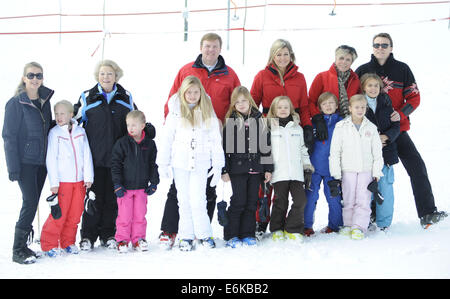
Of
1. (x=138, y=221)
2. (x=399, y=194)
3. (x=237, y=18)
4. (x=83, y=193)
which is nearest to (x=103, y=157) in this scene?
(x=83, y=193)

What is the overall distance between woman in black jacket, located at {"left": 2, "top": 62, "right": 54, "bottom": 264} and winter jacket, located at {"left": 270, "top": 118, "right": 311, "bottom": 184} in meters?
2.12

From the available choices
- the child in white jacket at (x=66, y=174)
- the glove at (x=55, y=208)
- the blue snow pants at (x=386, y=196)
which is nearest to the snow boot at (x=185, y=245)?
the child in white jacket at (x=66, y=174)

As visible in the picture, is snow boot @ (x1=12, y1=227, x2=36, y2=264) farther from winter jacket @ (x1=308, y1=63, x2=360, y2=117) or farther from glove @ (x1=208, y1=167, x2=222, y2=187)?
winter jacket @ (x1=308, y1=63, x2=360, y2=117)

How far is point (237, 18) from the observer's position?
497 inches

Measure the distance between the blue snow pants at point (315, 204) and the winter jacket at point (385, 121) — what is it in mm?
659

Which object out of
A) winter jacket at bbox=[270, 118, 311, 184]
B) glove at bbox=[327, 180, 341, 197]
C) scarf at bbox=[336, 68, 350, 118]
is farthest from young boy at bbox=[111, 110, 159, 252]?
scarf at bbox=[336, 68, 350, 118]

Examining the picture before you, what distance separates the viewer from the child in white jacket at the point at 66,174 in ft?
13.2

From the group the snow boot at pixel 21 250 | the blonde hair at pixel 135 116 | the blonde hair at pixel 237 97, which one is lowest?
the snow boot at pixel 21 250

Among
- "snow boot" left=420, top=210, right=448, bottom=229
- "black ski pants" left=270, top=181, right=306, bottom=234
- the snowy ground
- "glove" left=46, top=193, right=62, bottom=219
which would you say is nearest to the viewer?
the snowy ground

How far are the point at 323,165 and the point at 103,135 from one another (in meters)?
2.15

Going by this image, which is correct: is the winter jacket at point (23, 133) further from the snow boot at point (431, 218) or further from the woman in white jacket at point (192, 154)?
the snow boot at point (431, 218)

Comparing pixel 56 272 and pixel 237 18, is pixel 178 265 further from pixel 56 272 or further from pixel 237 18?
pixel 237 18

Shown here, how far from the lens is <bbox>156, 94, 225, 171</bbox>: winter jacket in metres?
4.07

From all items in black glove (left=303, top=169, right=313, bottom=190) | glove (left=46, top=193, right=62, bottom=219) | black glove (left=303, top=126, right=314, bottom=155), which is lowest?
glove (left=46, top=193, right=62, bottom=219)
